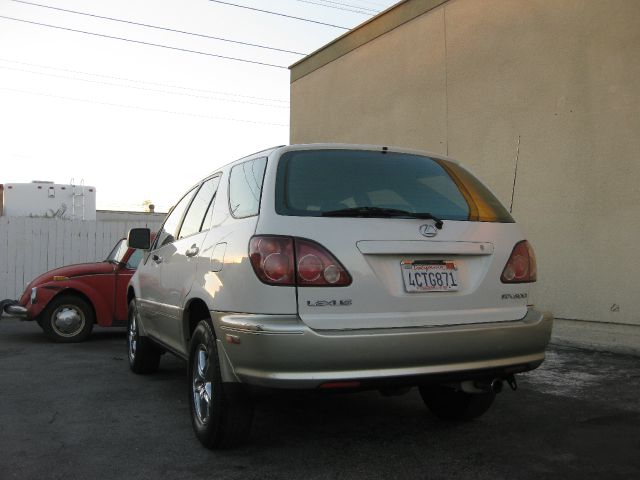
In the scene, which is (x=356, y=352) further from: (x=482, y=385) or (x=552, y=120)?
(x=552, y=120)

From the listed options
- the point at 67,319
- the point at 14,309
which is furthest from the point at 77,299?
the point at 14,309

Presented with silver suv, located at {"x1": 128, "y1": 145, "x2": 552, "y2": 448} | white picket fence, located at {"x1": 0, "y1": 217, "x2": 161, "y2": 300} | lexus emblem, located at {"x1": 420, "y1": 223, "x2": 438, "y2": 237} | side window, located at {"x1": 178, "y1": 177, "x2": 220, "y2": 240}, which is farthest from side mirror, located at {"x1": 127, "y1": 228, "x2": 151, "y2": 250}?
white picket fence, located at {"x1": 0, "y1": 217, "x2": 161, "y2": 300}

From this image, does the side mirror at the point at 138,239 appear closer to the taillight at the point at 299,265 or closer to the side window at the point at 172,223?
the side window at the point at 172,223

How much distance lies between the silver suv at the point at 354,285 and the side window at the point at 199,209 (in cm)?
44

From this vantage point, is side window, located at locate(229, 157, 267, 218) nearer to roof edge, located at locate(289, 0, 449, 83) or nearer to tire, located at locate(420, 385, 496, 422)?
tire, located at locate(420, 385, 496, 422)

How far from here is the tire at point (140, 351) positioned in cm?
613

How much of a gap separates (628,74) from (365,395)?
4.81 meters

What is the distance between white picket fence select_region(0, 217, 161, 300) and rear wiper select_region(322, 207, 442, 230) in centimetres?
1196

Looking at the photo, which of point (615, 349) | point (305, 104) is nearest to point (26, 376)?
point (615, 349)

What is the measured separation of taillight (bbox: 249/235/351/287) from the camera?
10.4 ft

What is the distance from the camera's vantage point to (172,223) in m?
5.61

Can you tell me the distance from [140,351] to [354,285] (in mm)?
3685

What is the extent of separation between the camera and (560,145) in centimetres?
788

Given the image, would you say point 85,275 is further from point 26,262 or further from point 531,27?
point 531,27
